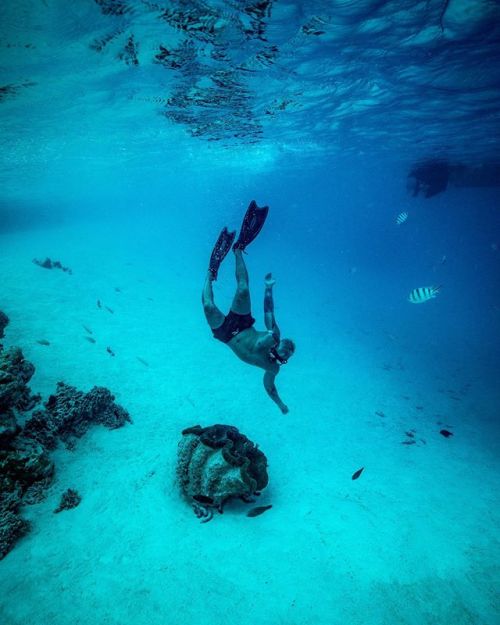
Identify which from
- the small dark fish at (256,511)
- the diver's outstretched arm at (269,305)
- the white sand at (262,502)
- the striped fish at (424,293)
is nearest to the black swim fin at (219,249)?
the diver's outstretched arm at (269,305)

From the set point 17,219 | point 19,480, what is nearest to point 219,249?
point 19,480

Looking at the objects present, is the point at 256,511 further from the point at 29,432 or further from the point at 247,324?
the point at 29,432

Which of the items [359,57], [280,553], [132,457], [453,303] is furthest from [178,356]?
[453,303]

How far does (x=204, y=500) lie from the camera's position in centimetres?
613

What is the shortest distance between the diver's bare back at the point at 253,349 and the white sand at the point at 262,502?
9.77 feet

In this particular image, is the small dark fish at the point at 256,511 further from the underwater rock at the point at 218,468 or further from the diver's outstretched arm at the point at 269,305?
the diver's outstretched arm at the point at 269,305

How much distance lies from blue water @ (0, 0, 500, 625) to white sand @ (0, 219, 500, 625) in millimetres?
45

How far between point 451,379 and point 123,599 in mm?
17760

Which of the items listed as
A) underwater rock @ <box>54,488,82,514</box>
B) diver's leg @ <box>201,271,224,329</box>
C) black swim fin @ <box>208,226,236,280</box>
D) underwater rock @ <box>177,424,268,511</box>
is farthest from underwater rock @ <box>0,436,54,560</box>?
black swim fin @ <box>208,226,236,280</box>

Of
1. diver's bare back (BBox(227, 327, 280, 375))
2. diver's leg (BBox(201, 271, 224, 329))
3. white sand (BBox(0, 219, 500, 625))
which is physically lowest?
white sand (BBox(0, 219, 500, 625))

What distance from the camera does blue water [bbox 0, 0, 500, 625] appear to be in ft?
16.1

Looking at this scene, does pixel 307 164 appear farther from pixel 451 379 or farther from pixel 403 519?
pixel 403 519

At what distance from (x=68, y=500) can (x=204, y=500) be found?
262cm

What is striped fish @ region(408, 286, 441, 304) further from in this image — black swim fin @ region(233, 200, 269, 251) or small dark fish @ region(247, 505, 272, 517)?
small dark fish @ region(247, 505, 272, 517)
